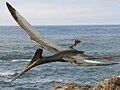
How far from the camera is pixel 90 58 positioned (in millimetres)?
5645

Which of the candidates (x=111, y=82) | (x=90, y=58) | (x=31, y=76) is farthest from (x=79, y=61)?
(x=31, y=76)

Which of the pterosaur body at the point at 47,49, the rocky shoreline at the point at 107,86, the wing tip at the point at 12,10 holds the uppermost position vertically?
the wing tip at the point at 12,10

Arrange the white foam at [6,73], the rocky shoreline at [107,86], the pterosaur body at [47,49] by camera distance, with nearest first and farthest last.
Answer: the pterosaur body at [47,49]
the rocky shoreline at [107,86]
the white foam at [6,73]

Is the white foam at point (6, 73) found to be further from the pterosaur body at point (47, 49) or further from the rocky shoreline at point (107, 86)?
the pterosaur body at point (47, 49)

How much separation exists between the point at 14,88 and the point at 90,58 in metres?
39.6

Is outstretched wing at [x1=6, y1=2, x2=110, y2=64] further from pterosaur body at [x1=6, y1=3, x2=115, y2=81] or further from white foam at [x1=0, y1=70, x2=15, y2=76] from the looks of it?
white foam at [x1=0, y1=70, x2=15, y2=76]

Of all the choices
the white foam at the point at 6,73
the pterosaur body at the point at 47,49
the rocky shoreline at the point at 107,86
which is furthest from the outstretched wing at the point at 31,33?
the white foam at the point at 6,73

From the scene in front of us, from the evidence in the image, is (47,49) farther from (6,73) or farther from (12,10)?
(6,73)

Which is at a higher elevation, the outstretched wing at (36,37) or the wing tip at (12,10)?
the wing tip at (12,10)

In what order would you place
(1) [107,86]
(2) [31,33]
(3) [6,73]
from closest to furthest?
(2) [31,33], (1) [107,86], (3) [6,73]

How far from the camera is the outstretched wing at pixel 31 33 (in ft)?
19.1

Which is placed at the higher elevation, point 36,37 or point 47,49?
point 36,37

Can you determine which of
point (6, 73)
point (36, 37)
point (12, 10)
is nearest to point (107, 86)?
point (36, 37)

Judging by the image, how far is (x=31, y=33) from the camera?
5.90 m
